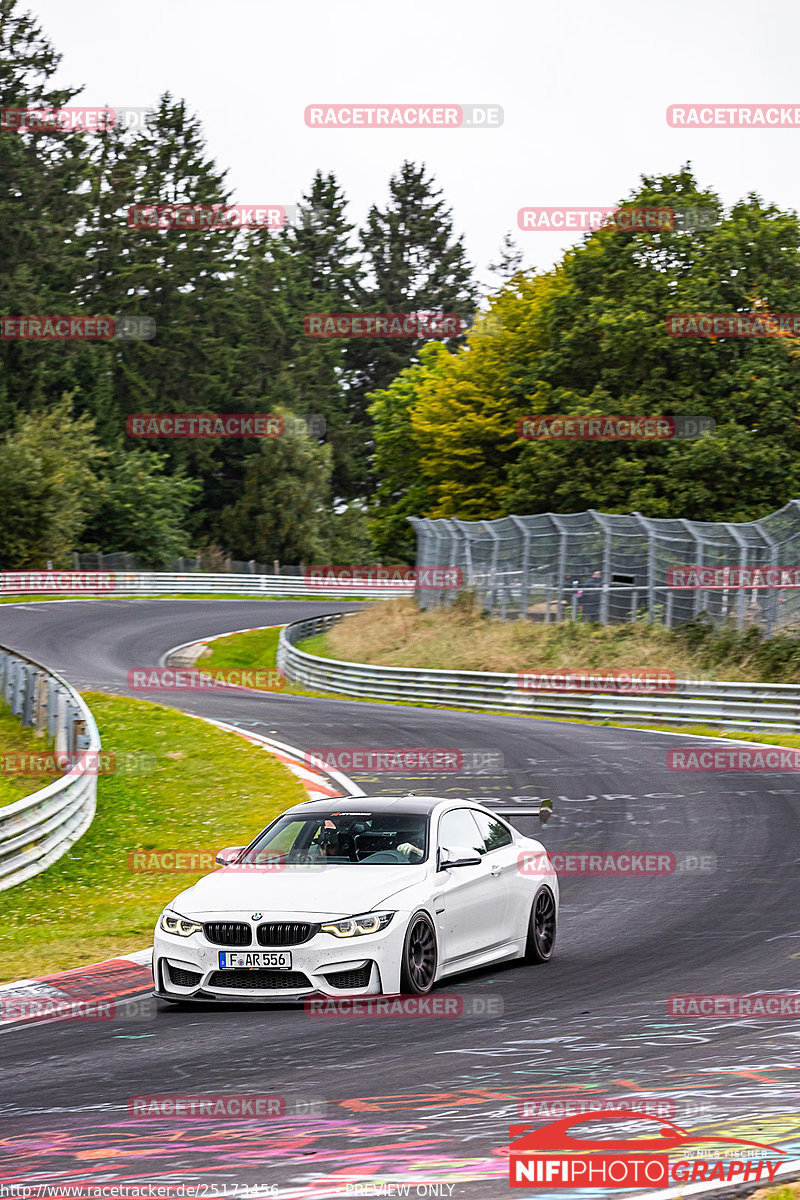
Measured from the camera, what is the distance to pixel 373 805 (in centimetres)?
1073

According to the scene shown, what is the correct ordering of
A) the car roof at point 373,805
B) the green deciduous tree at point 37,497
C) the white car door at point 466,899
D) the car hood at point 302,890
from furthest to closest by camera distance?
the green deciduous tree at point 37,497 < the car roof at point 373,805 < the white car door at point 466,899 < the car hood at point 302,890

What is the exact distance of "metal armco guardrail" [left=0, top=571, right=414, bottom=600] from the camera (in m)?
58.5

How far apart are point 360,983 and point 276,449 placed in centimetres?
8126

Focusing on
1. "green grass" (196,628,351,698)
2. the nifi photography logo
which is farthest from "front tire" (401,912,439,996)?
"green grass" (196,628,351,698)

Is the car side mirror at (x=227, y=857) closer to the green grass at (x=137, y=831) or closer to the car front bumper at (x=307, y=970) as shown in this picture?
the car front bumper at (x=307, y=970)

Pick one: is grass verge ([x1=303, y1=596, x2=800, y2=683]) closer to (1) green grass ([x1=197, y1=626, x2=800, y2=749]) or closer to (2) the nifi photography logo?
(1) green grass ([x1=197, y1=626, x2=800, y2=749])

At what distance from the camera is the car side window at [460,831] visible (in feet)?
34.4

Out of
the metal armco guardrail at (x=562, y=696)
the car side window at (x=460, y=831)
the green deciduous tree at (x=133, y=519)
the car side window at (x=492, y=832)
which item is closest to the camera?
the car side window at (x=460, y=831)

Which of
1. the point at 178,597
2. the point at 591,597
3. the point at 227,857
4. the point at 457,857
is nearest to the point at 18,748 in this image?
the point at 227,857

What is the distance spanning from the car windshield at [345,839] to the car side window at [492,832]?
2.37 feet

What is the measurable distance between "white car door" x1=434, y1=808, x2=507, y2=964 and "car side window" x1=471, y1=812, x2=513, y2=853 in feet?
0.34

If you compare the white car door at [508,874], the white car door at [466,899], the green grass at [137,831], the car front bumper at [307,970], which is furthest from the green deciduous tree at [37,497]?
the car front bumper at [307,970]

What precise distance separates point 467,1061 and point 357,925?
1.62 meters

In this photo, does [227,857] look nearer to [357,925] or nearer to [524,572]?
[357,925]
